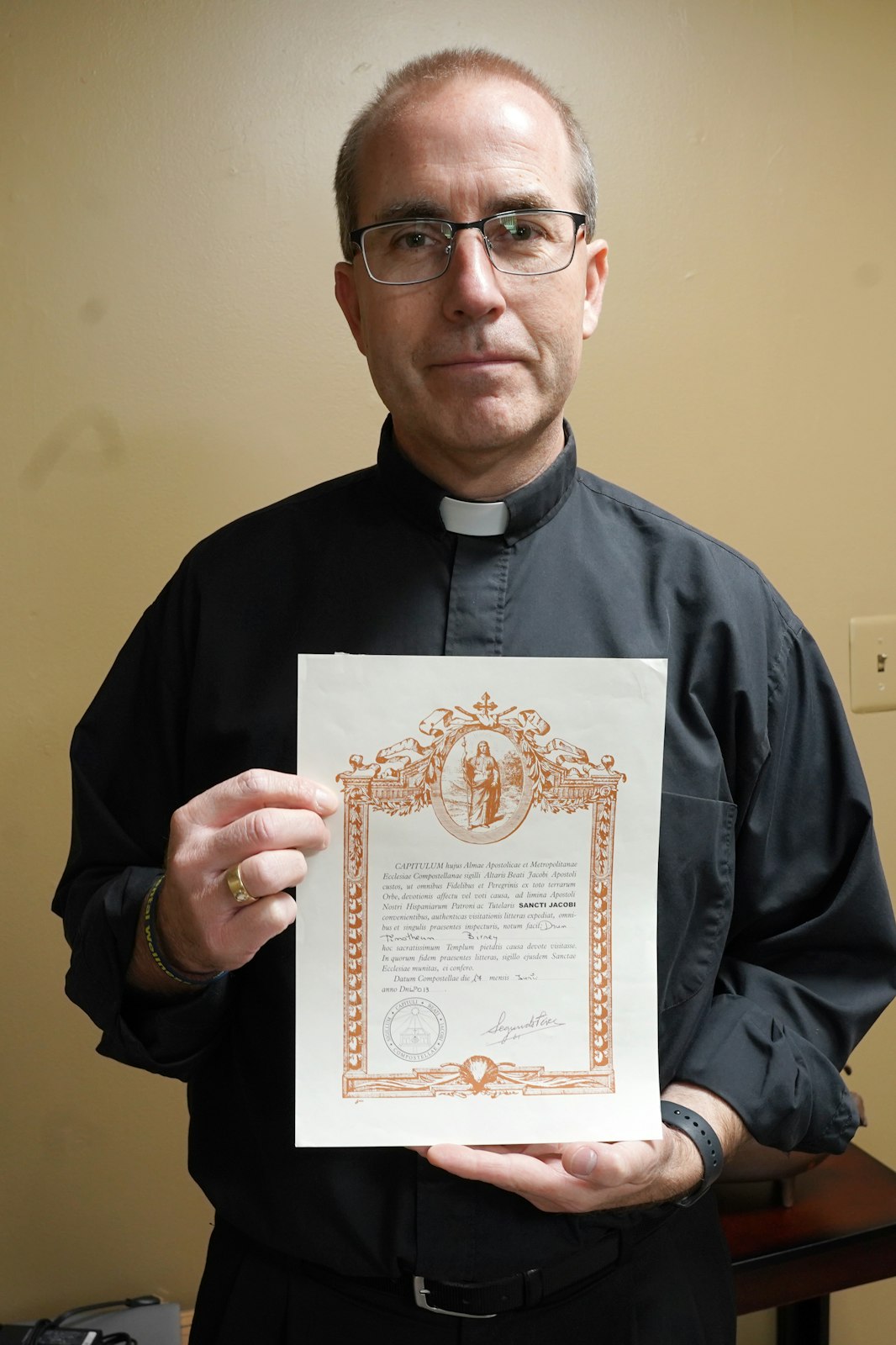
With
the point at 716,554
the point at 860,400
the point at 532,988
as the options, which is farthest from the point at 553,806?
the point at 860,400

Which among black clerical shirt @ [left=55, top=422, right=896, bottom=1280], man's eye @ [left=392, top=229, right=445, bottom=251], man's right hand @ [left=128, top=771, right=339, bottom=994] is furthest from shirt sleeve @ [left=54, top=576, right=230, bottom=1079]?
man's eye @ [left=392, top=229, right=445, bottom=251]

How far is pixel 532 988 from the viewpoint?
84 cm

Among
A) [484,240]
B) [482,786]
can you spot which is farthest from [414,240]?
[482,786]

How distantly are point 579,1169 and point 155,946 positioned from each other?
1.17ft

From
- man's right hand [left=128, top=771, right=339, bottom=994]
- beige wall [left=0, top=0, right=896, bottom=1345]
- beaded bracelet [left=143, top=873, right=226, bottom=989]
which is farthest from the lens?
beige wall [left=0, top=0, right=896, bottom=1345]

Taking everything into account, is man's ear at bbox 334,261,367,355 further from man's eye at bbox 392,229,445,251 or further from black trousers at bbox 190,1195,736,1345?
black trousers at bbox 190,1195,736,1345

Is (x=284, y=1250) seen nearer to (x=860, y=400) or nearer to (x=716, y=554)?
(x=716, y=554)

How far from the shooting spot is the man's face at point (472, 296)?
0.93 metres

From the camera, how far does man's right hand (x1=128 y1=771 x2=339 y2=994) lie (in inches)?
31.0

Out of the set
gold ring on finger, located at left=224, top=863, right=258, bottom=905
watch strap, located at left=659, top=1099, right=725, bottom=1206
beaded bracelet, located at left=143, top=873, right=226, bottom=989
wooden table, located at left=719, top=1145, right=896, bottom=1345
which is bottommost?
wooden table, located at left=719, top=1145, right=896, bottom=1345

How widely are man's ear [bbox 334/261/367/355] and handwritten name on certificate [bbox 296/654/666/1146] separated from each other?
0.40 meters

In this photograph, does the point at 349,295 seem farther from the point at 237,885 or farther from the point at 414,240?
the point at 237,885
